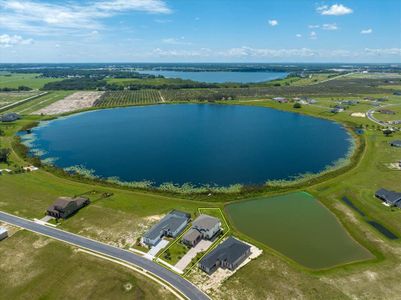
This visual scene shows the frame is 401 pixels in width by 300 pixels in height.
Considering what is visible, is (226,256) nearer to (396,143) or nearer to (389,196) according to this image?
(389,196)

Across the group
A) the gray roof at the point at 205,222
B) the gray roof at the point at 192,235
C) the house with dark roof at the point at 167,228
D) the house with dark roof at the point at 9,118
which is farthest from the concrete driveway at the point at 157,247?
the house with dark roof at the point at 9,118

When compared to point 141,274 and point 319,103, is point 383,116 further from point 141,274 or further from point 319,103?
point 141,274

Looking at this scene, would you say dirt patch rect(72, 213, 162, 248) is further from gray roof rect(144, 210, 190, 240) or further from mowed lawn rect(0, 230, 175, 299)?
mowed lawn rect(0, 230, 175, 299)

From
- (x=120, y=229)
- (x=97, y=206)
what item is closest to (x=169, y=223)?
(x=120, y=229)

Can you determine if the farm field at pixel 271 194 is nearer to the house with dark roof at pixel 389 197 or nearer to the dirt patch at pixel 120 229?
the dirt patch at pixel 120 229

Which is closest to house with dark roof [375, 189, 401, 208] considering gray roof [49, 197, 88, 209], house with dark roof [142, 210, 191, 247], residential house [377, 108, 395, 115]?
house with dark roof [142, 210, 191, 247]

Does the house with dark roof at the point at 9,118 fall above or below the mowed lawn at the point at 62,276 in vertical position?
above
